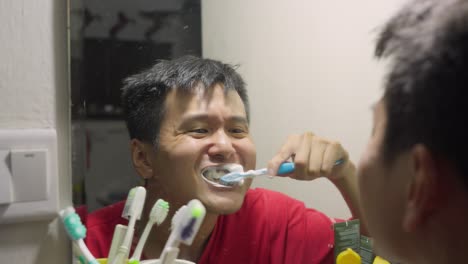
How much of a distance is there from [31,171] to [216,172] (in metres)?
0.28

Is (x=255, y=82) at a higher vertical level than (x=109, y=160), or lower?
higher

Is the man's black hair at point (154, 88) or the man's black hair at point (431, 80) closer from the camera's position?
the man's black hair at point (431, 80)

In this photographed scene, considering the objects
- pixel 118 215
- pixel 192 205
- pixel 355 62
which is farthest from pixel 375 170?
pixel 355 62

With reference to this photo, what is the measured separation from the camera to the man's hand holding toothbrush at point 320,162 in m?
0.73

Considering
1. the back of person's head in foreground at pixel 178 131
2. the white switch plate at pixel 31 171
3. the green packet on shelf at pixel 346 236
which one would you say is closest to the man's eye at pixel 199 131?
the back of person's head in foreground at pixel 178 131

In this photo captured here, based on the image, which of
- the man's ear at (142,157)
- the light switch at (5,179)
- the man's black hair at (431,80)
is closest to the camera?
the man's black hair at (431,80)

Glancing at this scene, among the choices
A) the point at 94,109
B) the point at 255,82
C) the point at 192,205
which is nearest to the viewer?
the point at 192,205

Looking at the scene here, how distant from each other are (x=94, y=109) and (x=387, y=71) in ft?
1.36

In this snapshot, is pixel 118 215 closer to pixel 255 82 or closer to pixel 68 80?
pixel 68 80

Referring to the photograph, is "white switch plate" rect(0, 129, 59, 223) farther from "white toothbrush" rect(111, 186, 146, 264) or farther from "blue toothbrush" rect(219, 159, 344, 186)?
"blue toothbrush" rect(219, 159, 344, 186)

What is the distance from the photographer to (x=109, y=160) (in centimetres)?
65

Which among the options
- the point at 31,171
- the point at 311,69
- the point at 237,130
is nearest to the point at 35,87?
the point at 31,171

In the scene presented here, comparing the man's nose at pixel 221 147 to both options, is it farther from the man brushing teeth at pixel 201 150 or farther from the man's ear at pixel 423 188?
the man's ear at pixel 423 188

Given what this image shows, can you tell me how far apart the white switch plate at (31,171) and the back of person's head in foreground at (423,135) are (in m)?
0.39
